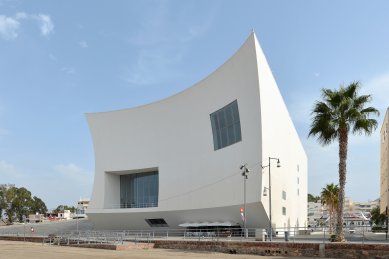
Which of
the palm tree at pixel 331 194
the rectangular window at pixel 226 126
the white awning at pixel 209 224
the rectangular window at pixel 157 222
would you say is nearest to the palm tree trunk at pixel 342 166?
the rectangular window at pixel 226 126

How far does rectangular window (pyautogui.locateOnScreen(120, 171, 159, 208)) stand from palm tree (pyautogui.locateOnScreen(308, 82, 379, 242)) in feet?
90.8

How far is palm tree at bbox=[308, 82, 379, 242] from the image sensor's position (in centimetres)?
2644

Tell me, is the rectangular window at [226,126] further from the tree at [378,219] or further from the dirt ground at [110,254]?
the tree at [378,219]

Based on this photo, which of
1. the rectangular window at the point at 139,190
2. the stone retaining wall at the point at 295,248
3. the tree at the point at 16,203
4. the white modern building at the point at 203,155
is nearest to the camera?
the stone retaining wall at the point at 295,248

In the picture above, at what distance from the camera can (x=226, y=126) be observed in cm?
4100

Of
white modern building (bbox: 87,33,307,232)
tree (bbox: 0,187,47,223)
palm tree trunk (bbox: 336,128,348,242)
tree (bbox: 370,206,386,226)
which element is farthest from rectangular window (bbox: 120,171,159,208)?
tree (bbox: 0,187,47,223)

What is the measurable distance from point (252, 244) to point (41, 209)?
11006cm

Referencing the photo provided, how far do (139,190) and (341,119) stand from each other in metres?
32.6

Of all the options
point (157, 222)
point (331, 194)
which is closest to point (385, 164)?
point (331, 194)

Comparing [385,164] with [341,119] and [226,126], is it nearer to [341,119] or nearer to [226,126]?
[226,126]

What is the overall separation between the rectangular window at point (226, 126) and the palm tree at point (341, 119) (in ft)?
39.3

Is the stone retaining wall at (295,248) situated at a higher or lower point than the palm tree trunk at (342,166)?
lower

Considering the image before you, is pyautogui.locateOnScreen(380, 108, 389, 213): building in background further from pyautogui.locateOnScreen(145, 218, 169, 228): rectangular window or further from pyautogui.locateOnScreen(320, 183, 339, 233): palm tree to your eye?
pyautogui.locateOnScreen(145, 218, 169, 228): rectangular window

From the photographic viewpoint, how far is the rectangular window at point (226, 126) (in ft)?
130
